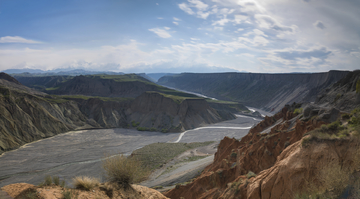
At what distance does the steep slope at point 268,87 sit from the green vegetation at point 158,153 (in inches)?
2540

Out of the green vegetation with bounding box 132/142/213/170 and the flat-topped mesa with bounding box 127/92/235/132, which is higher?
the flat-topped mesa with bounding box 127/92/235/132

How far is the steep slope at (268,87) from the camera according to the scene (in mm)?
86931

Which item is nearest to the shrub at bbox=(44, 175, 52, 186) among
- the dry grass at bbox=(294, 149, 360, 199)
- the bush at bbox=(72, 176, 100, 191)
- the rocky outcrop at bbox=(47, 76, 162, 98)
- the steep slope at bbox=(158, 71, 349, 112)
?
the bush at bbox=(72, 176, 100, 191)

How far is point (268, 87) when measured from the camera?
120188 millimetres

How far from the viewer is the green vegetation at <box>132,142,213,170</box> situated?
3454cm

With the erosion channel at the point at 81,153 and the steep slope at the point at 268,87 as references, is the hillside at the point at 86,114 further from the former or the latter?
the steep slope at the point at 268,87

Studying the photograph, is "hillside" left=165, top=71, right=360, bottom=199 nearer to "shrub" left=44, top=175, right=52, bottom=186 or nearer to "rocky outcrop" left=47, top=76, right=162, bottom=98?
"shrub" left=44, top=175, right=52, bottom=186

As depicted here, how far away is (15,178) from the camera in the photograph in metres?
28.5

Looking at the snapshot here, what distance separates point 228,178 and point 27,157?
37905 mm

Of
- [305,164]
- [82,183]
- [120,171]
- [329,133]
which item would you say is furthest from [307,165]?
[82,183]

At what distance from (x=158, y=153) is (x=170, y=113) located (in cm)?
3398

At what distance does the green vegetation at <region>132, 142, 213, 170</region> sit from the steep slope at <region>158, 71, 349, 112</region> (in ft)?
212

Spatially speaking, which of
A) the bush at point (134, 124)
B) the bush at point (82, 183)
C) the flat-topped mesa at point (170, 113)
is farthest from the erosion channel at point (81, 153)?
the bush at point (82, 183)

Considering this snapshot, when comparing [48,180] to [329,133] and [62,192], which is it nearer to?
[62,192]
